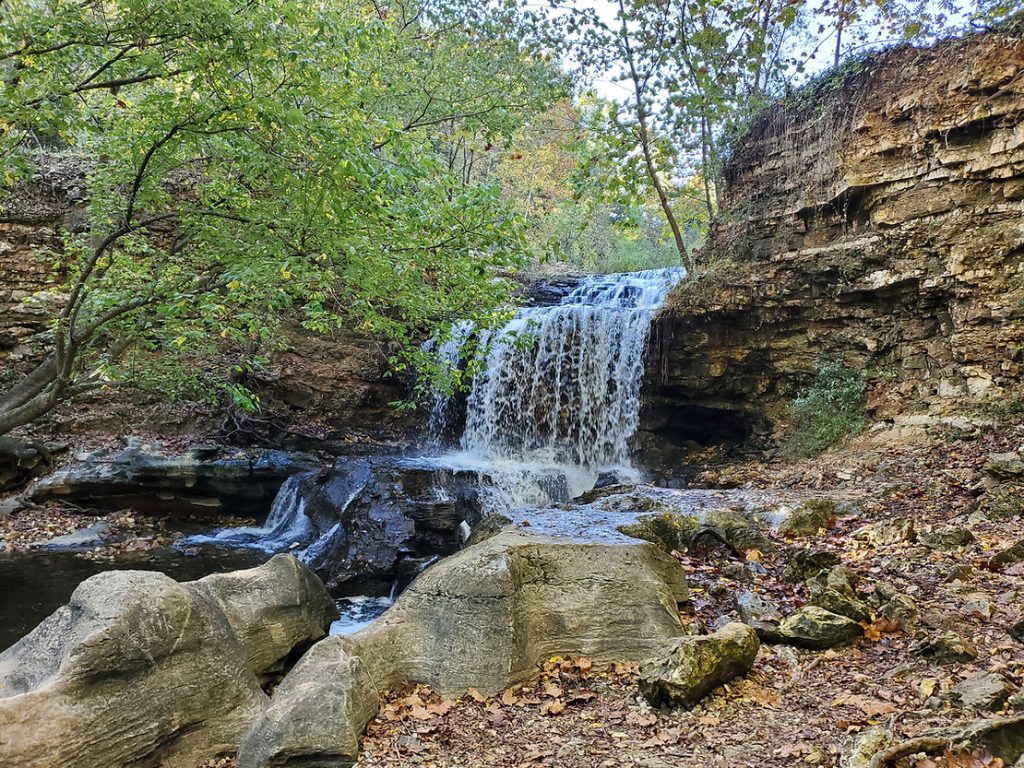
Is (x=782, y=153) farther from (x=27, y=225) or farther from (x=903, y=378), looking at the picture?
(x=27, y=225)

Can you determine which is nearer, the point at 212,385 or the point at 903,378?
the point at 903,378

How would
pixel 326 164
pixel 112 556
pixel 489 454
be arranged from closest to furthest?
pixel 326 164 → pixel 112 556 → pixel 489 454

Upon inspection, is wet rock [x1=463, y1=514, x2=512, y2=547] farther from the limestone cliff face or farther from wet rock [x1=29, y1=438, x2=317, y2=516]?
the limestone cliff face

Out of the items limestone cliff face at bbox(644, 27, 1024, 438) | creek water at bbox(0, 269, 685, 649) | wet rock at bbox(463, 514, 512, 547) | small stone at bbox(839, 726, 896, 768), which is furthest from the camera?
creek water at bbox(0, 269, 685, 649)

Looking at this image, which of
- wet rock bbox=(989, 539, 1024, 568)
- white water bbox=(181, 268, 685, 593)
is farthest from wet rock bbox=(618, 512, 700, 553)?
white water bbox=(181, 268, 685, 593)

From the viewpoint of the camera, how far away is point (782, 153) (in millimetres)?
12445

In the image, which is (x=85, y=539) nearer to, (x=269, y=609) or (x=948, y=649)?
(x=269, y=609)

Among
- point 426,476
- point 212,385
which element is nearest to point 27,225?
point 212,385

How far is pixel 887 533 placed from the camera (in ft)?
17.7

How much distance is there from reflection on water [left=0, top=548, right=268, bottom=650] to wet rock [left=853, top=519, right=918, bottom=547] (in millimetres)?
7962

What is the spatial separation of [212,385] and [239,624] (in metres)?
9.12

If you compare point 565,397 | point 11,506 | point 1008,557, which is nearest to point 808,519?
point 1008,557

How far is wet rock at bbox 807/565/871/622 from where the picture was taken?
3941mm

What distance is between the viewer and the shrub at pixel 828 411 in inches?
418
